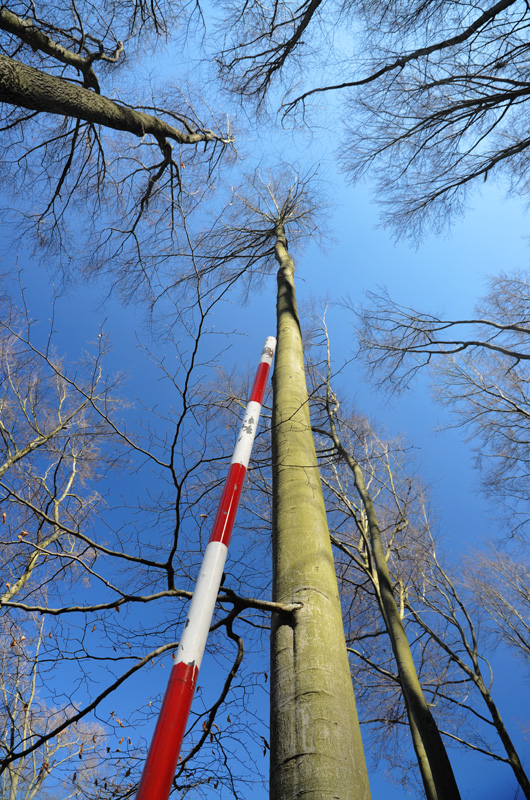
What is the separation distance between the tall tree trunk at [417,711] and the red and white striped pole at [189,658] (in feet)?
A: 8.37

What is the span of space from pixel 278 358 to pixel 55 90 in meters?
2.07

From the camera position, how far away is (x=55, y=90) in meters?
2.44

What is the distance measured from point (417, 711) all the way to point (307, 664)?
2494mm

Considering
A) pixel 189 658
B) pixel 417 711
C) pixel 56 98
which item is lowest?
pixel 189 658

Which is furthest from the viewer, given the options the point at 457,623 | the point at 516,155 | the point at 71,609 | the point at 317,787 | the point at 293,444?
the point at 457,623

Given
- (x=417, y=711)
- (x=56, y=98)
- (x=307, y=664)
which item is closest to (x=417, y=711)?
(x=417, y=711)

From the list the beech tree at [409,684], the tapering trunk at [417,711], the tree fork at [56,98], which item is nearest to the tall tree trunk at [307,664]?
the beech tree at [409,684]

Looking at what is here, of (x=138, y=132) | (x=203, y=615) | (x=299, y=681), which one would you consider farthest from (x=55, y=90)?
(x=299, y=681)

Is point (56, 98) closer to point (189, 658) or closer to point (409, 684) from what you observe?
point (189, 658)

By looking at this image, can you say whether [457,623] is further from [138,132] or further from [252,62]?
[252,62]

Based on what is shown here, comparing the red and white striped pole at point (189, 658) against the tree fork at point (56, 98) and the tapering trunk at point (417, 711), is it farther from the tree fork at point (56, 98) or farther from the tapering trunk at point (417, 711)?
the tapering trunk at point (417, 711)

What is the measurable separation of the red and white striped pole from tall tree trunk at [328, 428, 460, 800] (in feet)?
8.37

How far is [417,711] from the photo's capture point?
3.13m

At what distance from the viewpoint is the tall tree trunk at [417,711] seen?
2.86 meters
